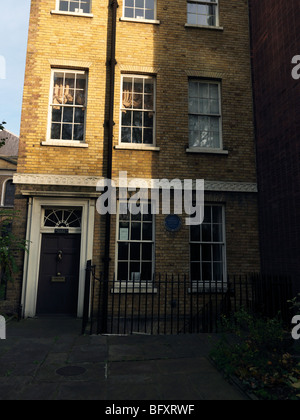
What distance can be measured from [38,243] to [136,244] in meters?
2.70

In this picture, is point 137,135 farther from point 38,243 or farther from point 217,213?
point 38,243

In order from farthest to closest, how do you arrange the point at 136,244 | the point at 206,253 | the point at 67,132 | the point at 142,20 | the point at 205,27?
1. the point at 205,27
2. the point at 142,20
3. the point at 67,132
4. the point at 206,253
5. the point at 136,244

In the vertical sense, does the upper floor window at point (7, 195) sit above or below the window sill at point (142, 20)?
below

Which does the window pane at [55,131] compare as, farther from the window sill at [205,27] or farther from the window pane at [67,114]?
the window sill at [205,27]

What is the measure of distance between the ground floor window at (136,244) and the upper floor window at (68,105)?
2.86m

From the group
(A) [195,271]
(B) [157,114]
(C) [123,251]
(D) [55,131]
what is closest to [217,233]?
(A) [195,271]

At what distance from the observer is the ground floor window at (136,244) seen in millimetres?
8539

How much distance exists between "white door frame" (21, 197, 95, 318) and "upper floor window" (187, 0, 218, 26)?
22.7ft

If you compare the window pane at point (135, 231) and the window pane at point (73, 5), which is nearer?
the window pane at point (135, 231)

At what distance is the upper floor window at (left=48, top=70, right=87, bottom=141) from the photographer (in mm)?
9016

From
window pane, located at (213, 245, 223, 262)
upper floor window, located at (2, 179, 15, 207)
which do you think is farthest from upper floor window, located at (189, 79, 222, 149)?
upper floor window, located at (2, 179, 15, 207)

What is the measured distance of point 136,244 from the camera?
8.70 meters

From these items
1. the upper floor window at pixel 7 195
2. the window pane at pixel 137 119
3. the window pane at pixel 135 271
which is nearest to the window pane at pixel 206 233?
the window pane at pixel 135 271
